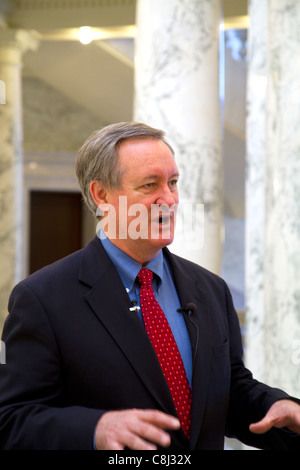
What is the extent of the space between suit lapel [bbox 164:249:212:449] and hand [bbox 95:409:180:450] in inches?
16.3

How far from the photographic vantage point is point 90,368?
219cm

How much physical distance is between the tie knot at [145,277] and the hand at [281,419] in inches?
21.8

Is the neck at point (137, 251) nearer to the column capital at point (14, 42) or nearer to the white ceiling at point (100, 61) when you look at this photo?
the white ceiling at point (100, 61)

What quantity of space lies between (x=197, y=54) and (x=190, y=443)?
3197 millimetres

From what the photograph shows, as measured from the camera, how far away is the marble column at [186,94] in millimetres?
4820

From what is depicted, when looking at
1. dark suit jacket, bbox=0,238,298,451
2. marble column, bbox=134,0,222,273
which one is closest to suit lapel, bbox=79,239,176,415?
dark suit jacket, bbox=0,238,298,451

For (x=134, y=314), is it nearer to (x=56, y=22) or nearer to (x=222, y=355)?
(x=222, y=355)

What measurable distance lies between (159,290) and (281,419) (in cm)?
59

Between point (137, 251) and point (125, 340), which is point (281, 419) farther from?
point (137, 251)

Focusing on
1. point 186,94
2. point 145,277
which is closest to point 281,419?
point 145,277

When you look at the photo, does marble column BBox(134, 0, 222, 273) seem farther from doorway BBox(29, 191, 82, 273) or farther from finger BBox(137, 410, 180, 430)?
doorway BBox(29, 191, 82, 273)

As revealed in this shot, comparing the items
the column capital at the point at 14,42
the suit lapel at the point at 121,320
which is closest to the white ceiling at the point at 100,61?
the column capital at the point at 14,42
